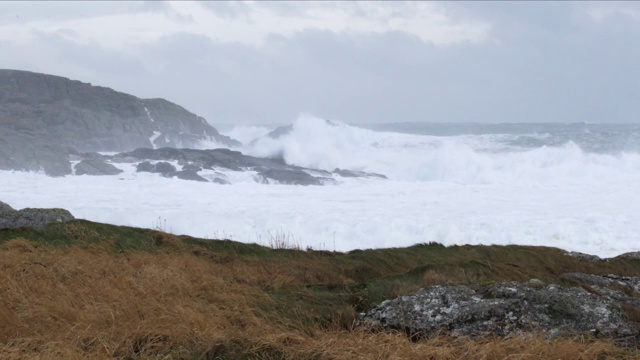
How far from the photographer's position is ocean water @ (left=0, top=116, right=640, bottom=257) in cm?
2627

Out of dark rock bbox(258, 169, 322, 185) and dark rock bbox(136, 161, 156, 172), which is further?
dark rock bbox(136, 161, 156, 172)

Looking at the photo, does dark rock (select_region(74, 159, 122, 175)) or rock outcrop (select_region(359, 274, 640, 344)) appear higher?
dark rock (select_region(74, 159, 122, 175))

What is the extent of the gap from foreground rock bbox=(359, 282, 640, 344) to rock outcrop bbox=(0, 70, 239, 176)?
48.3 meters

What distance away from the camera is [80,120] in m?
72.6

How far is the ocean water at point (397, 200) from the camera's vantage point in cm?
2627

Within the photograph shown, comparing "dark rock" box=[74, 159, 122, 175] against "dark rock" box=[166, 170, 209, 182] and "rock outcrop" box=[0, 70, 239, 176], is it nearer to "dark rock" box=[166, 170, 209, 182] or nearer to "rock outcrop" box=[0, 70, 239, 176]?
"rock outcrop" box=[0, 70, 239, 176]

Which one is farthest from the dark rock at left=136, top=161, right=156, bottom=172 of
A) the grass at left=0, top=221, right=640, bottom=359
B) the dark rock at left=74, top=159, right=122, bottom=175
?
the grass at left=0, top=221, right=640, bottom=359

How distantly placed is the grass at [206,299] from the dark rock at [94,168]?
113 ft

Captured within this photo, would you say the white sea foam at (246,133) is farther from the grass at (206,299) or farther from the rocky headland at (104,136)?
the grass at (206,299)

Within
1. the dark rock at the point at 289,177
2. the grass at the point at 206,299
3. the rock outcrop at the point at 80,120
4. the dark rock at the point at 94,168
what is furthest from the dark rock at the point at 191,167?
the grass at the point at 206,299

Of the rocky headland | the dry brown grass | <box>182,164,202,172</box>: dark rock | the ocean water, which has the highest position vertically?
the rocky headland

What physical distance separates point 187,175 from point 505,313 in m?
39.1

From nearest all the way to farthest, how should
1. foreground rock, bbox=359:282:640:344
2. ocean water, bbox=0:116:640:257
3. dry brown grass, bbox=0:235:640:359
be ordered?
dry brown grass, bbox=0:235:640:359, foreground rock, bbox=359:282:640:344, ocean water, bbox=0:116:640:257

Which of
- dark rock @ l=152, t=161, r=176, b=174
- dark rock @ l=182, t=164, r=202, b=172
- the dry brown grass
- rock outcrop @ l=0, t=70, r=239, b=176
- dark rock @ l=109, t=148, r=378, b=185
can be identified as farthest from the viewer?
rock outcrop @ l=0, t=70, r=239, b=176
